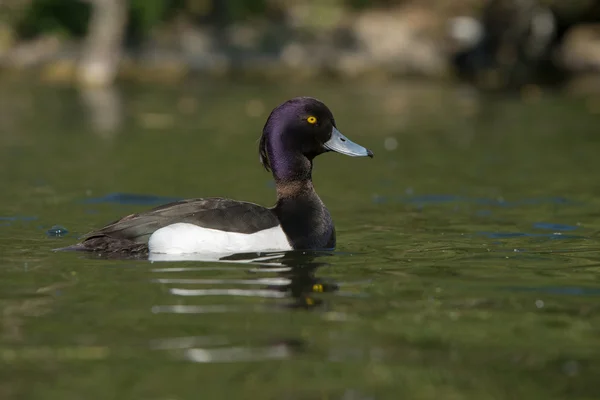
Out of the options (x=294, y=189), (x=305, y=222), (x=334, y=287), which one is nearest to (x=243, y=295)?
(x=334, y=287)

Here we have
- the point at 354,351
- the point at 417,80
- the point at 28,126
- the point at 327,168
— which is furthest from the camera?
the point at 417,80

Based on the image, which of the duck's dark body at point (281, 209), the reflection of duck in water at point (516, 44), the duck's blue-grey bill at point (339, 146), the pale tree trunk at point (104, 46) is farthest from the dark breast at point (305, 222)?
the reflection of duck in water at point (516, 44)

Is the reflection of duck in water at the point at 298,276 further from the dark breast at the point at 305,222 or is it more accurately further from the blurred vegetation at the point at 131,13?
the blurred vegetation at the point at 131,13

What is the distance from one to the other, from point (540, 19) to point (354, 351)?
76.5 ft

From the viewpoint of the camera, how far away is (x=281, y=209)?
9.78 m

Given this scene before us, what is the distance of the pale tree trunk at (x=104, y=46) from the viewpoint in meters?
25.5

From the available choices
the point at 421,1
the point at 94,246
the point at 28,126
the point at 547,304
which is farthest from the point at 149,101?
the point at 547,304

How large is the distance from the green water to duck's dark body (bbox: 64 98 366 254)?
0.24m

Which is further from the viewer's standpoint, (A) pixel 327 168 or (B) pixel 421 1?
(B) pixel 421 1

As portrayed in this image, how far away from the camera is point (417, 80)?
28562mm

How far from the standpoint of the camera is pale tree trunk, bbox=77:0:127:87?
25.5 m

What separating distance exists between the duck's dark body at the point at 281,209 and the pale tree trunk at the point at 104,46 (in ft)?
52.7

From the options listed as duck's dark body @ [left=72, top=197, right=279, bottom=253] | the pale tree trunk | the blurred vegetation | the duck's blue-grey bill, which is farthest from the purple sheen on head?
the blurred vegetation

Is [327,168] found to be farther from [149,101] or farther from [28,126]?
[149,101]
